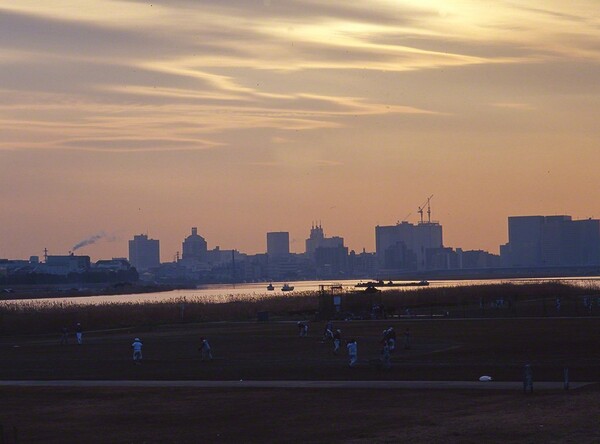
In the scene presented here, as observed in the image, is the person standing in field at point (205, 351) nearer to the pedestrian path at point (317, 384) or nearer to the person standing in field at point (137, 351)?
the person standing in field at point (137, 351)

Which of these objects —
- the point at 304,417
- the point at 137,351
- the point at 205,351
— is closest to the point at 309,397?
the point at 304,417

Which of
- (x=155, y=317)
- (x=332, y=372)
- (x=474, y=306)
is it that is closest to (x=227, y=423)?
(x=332, y=372)

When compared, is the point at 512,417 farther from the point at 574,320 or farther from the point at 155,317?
the point at 155,317

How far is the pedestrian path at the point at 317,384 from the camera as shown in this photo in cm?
4547

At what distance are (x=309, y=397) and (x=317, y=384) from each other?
4.74m

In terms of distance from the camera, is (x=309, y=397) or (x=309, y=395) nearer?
(x=309, y=397)

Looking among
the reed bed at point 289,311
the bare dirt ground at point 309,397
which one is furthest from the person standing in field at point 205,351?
the reed bed at point 289,311

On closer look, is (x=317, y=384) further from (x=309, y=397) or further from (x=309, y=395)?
(x=309, y=397)

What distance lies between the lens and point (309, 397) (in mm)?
44656

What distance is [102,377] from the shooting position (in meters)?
57.7

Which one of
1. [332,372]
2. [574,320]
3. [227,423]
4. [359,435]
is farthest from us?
[574,320]

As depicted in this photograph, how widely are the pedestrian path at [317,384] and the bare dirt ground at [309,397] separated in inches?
51.1

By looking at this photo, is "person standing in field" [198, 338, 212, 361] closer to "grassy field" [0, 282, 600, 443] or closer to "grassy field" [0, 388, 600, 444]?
"grassy field" [0, 282, 600, 443]

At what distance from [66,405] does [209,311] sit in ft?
298
